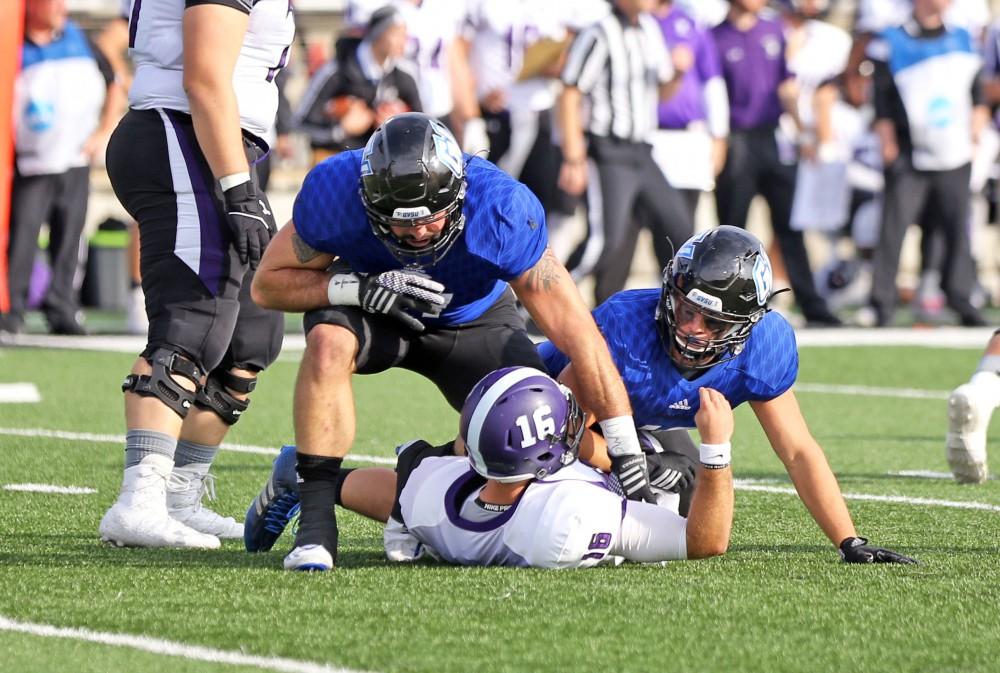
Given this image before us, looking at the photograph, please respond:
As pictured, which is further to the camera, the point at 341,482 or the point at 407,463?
the point at 341,482

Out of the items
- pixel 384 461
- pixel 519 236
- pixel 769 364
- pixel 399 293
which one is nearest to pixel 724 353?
pixel 769 364

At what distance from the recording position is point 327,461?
183 inches

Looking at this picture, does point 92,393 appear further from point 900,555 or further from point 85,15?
point 85,15

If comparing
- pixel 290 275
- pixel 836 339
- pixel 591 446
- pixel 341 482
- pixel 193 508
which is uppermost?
pixel 290 275

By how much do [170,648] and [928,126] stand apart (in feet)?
32.1

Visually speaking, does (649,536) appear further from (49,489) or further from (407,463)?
(49,489)

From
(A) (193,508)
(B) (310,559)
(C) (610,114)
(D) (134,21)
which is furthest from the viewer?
(C) (610,114)

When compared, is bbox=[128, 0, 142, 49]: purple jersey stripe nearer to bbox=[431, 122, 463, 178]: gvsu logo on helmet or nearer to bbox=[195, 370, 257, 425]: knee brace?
bbox=[195, 370, 257, 425]: knee brace

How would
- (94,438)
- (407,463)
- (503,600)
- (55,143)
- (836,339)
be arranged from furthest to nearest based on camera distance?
(836,339) → (55,143) → (94,438) → (407,463) → (503,600)

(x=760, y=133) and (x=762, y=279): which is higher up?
(x=762, y=279)

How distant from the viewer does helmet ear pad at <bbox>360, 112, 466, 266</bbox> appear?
14.8ft

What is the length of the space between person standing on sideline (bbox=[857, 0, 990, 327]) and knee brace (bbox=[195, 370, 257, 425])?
8.11 m

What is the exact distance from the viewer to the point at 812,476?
4781 millimetres

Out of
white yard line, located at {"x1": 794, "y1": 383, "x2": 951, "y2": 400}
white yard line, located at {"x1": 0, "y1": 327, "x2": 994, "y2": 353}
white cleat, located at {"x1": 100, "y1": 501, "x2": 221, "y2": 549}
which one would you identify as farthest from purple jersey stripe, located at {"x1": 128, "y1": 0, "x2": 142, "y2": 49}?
white yard line, located at {"x1": 0, "y1": 327, "x2": 994, "y2": 353}
